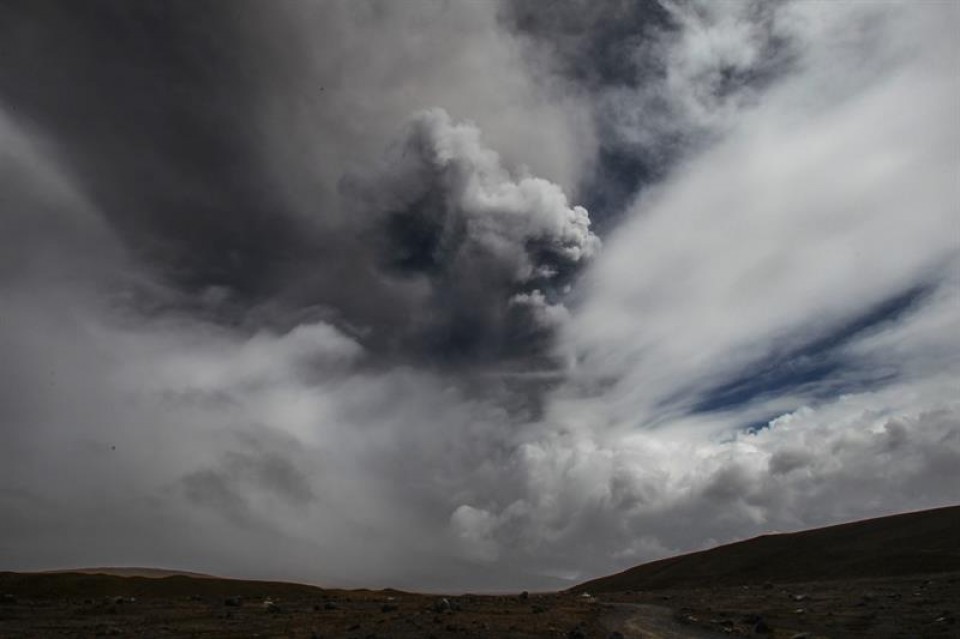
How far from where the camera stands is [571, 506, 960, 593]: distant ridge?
3041 inches

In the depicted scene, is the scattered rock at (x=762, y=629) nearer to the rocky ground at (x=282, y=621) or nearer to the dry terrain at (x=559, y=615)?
the dry terrain at (x=559, y=615)

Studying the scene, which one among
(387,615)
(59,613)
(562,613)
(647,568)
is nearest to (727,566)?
(647,568)

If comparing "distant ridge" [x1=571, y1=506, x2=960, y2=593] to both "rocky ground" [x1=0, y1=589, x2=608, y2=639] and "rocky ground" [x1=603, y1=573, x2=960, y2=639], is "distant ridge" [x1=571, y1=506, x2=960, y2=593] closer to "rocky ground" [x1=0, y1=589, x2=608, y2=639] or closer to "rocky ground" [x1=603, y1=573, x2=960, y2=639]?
"rocky ground" [x1=603, y1=573, x2=960, y2=639]

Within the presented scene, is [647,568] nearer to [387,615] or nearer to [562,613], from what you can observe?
[562,613]

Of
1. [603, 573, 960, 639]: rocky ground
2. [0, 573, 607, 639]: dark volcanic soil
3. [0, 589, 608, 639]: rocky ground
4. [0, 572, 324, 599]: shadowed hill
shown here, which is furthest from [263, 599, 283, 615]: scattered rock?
[0, 572, 324, 599]: shadowed hill

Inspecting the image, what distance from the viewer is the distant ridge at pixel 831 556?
7725cm

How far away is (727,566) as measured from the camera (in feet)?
390

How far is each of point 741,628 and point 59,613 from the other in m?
52.8

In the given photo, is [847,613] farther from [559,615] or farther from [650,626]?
[559,615]

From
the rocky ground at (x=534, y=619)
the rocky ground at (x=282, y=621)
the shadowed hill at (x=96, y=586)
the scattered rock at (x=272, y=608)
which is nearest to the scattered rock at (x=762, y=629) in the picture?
the rocky ground at (x=534, y=619)

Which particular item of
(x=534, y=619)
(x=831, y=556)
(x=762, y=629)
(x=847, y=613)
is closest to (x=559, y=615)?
(x=534, y=619)

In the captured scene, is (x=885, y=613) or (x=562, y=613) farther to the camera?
(x=562, y=613)

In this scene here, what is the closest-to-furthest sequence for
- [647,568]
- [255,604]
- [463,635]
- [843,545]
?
[463,635] < [255,604] < [843,545] < [647,568]

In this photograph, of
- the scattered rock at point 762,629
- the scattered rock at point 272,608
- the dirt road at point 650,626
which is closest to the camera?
the scattered rock at point 762,629
